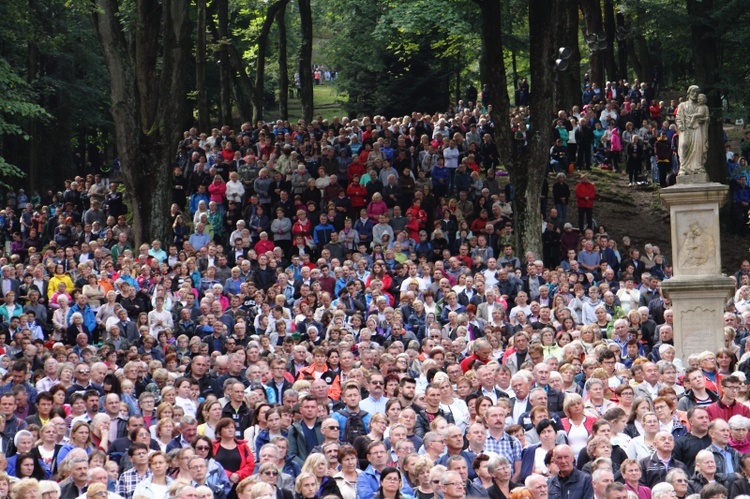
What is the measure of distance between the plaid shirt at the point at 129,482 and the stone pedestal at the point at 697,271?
9.26 m

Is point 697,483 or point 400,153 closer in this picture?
point 697,483

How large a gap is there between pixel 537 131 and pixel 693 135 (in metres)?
6.26

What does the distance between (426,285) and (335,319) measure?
3251 mm

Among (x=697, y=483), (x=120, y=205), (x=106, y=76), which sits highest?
(x=106, y=76)

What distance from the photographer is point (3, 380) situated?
16062 mm

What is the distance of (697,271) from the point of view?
1948 centimetres

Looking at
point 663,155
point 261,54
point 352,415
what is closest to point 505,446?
point 352,415

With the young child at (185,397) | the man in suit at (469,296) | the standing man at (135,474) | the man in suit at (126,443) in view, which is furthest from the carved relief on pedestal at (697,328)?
the standing man at (135,474)

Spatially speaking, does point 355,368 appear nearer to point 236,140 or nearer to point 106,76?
point 236,140

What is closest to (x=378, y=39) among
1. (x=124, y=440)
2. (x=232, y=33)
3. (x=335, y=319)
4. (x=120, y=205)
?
(x=232, y=33)

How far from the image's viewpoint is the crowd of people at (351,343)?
11.8 m

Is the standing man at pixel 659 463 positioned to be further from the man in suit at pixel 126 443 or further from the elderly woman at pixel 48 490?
the elderly woman at pixel 48 490

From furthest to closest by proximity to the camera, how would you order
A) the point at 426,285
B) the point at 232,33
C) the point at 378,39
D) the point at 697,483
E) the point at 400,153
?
the point at 232,33 → the point at 378,39 → the point at 400,153 → the point at 426,285 → the point at 697,483

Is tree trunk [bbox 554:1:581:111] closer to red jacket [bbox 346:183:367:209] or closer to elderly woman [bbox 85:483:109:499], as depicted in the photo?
red jacket [bbox 346:183:367:209]
